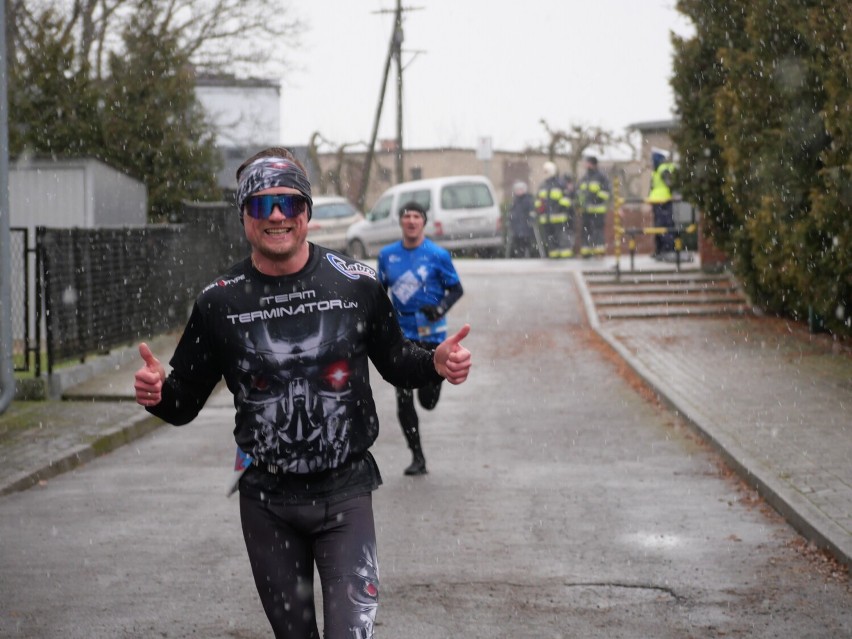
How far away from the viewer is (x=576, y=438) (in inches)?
457

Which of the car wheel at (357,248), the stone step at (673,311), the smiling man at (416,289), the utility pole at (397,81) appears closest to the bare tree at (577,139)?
the utility pole at (397,81)

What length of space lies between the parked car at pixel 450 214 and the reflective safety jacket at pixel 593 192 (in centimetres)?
424

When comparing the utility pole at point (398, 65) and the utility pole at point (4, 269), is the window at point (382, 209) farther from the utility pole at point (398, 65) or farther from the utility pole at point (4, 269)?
the utility pole at point (4, 269)

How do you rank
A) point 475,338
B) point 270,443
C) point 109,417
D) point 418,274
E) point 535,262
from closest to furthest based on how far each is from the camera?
point 270,443 → point 418,274 → point 109,417 → point 475,338 → point 535,262

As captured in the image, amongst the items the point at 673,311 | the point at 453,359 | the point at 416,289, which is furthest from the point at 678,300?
the point at 453,359

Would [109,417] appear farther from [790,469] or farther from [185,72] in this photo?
[185,72]

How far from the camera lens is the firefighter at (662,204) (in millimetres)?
25969

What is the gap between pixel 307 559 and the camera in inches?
160

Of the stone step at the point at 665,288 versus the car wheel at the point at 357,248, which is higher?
the car wheel at the point at 357,248

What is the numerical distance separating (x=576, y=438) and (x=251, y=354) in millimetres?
7853

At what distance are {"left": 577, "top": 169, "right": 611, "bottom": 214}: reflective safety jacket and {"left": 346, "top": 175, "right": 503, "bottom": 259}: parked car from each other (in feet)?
13.9

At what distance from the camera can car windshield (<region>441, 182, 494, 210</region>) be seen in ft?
107

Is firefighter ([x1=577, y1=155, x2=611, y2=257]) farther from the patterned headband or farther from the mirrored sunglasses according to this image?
the mirrored sunglasses

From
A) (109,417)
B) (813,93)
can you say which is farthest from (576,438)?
(813,93)
